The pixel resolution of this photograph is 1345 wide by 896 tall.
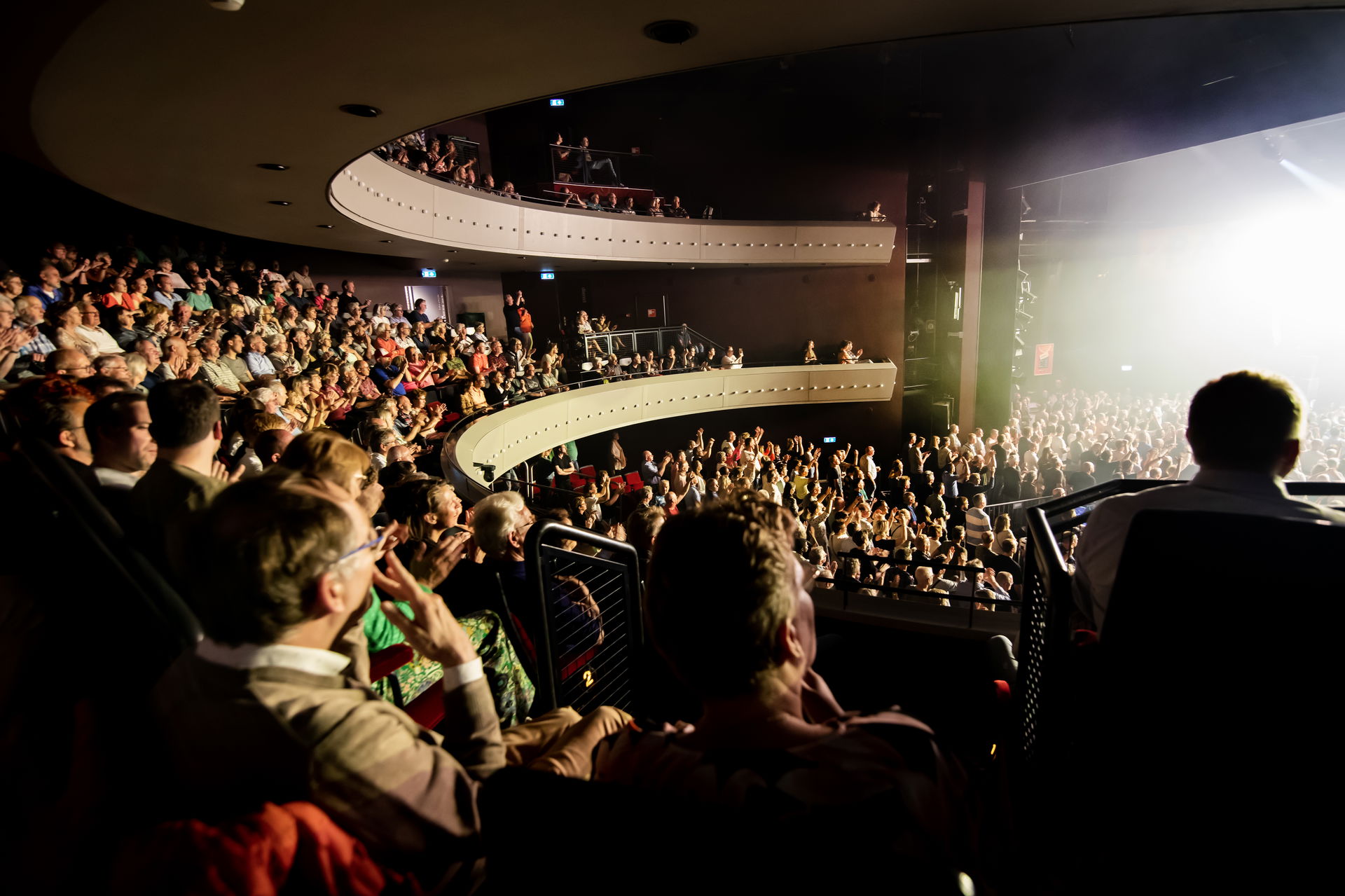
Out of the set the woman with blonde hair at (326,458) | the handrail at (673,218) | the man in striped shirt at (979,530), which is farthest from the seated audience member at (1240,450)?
the handrail at (673,218)

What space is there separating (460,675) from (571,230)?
14624 millimetres

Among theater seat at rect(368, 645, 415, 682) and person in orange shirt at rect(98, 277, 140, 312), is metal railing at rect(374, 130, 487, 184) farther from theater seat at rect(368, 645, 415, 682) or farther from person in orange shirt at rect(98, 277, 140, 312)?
theater seat at rect(368, 645, 415, 682)

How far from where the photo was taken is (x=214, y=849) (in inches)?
39.1

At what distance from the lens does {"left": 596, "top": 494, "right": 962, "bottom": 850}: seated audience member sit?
40.6 inches

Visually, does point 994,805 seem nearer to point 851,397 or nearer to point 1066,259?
point 851,397

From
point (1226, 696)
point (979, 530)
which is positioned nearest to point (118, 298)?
point (1226, 696)

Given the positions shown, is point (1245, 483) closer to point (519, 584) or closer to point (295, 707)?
point (295, 707)

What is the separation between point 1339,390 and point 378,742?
83.9ft

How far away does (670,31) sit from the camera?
3.95 meters

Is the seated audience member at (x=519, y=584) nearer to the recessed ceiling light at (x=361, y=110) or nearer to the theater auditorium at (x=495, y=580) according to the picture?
the theater auditorium at (x=495, y=580)

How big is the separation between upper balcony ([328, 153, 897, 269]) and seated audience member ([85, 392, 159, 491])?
602 centimetres

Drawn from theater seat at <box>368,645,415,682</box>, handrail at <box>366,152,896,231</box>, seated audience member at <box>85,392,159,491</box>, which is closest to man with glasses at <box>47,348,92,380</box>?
seated audience member at <box>85,392,159,491</box>

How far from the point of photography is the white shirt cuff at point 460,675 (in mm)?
1518

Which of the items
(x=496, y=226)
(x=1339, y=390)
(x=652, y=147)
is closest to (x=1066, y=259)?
(x=1339, y=390)
